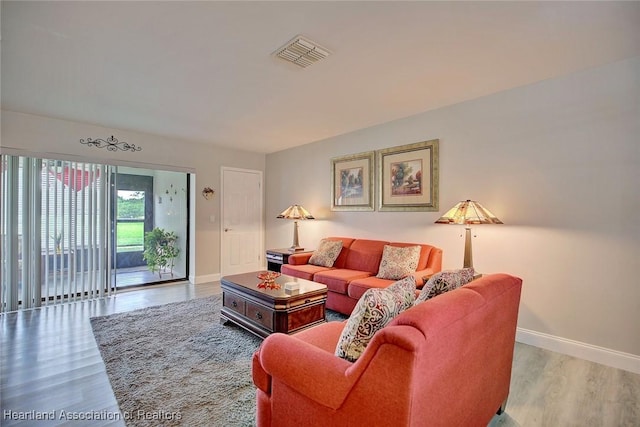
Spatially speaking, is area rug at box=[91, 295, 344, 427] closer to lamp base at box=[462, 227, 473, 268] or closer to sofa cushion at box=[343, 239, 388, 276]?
sofa cushion at box=[343, 239, 388, 276]

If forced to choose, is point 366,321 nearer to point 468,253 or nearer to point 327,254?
point 468,253

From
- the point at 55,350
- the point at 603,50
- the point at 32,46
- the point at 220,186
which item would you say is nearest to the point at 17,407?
the point at 55,350

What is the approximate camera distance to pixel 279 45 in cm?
226

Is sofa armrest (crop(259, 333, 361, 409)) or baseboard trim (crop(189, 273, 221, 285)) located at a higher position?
sofa armrest (crop(259, 333, 361, 409))

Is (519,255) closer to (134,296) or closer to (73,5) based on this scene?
(73,5)

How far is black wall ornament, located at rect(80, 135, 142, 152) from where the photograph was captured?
424cm

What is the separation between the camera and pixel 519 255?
2.99 metres

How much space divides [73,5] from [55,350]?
2774mm

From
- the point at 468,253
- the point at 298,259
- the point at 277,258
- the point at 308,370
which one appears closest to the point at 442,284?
the point at 308,370

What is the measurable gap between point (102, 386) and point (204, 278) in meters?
3.24

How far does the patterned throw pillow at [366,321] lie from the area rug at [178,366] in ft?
3.09

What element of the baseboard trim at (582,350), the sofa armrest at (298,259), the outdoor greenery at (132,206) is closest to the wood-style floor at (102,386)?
the baseboard trim at (582,350)

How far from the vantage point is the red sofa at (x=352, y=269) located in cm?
336

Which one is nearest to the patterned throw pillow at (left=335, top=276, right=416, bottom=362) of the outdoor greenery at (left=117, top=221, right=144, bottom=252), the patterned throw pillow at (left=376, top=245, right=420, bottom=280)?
the patterned throw pillow at (left=376, top=245, right=420, bottom=280)
